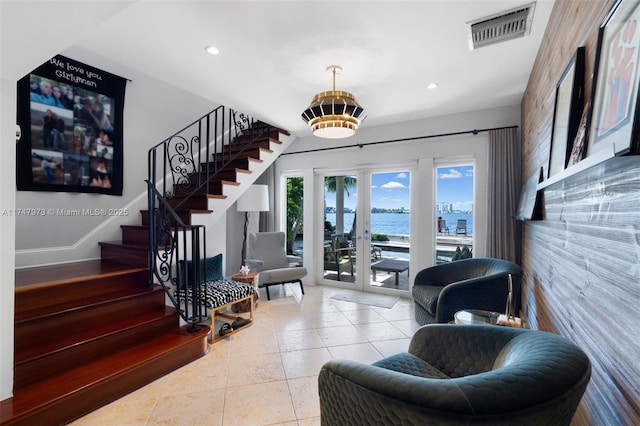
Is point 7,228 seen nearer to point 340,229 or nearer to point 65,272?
point 65,272

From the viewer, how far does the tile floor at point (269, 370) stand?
1854 mm

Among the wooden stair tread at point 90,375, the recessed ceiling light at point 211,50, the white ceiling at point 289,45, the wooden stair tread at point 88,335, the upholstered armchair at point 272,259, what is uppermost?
the recessed ceiling light at point 211,50

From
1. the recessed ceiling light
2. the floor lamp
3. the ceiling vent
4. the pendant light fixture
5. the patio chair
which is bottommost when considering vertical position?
the patio chair

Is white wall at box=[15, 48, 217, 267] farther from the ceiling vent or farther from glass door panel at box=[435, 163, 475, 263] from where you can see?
glass door panel at box=[435, 163, 475, 263]

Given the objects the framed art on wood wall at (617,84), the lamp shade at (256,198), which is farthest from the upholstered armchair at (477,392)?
the lamp shade at (256,198)

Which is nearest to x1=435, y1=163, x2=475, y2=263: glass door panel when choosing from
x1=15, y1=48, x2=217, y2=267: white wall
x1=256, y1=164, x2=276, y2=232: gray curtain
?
x1=256, y1=164, x2=276, y2=232: gray curtain

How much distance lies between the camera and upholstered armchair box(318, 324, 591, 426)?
736 mm

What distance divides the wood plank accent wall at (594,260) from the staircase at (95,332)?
264 cm

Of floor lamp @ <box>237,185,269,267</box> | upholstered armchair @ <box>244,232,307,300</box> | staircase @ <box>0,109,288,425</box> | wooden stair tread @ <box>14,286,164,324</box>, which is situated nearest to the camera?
staircase @ <box>0,109,288,425</box>

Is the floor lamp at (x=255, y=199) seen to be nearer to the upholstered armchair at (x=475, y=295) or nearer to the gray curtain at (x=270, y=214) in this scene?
the gray curtain at (x=270, y=214)

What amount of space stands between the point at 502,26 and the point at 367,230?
10.5 ft

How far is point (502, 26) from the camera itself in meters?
2.13

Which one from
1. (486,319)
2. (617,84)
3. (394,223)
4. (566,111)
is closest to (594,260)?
(617,84)

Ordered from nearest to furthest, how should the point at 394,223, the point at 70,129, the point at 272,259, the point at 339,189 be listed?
1. the point at 70,129
2. the point at 394,223
3. the point at 272,259
4. the point at 339,189
